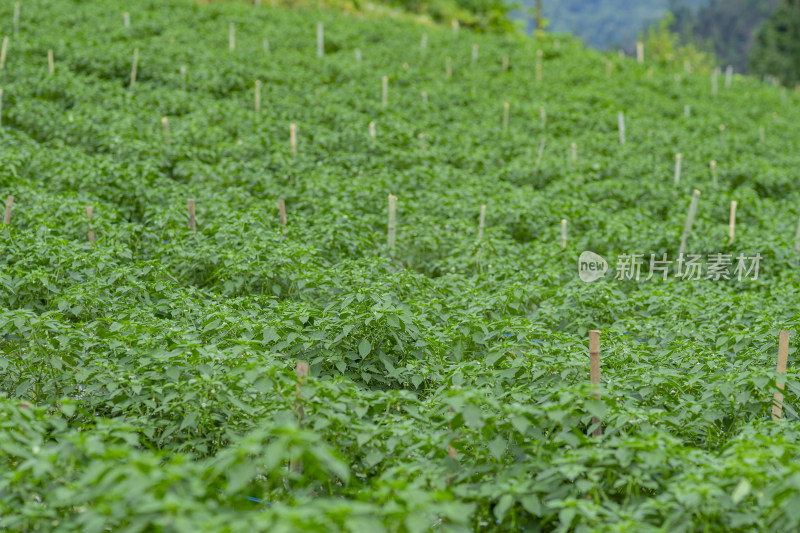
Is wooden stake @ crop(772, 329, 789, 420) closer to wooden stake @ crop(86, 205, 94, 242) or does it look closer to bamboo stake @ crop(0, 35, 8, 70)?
wooden stake @ crop(86, 205, 94, 242)

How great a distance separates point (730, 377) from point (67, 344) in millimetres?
4003

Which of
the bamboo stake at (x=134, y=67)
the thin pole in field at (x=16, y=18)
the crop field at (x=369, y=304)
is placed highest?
the thin pole in field at (x=16, y=18)

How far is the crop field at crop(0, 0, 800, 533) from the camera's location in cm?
299

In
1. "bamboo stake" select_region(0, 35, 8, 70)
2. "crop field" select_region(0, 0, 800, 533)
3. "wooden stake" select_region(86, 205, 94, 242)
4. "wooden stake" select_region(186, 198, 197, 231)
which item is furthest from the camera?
"bamboo stake" select_region(0, 35, 8, 70)

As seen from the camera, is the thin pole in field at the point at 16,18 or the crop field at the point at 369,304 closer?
the crop field at the point at 369,304

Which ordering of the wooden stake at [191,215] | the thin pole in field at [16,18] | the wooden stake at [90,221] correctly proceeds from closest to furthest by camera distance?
1. the wooden stake at [90,221]
2. the wooden stake at [191,215]
3. the thin pole in field at [16,18]

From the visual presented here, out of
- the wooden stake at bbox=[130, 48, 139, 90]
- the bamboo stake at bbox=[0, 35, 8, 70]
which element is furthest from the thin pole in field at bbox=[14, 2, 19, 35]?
the wooden stake at bbox=[130, 48, 139, 90]

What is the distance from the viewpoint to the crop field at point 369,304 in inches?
118

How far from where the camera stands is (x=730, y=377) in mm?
4070

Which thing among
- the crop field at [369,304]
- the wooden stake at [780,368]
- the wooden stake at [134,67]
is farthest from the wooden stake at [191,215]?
the wooden stake at [134,67]

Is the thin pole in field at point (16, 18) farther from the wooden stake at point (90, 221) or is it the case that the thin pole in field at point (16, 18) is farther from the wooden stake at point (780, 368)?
the wooden stake at point (780, 368)

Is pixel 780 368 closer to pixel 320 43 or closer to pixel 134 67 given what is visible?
pixel 134 67

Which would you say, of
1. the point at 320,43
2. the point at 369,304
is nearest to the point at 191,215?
the point at 369,304

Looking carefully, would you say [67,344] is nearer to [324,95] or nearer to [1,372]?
[1,372]
